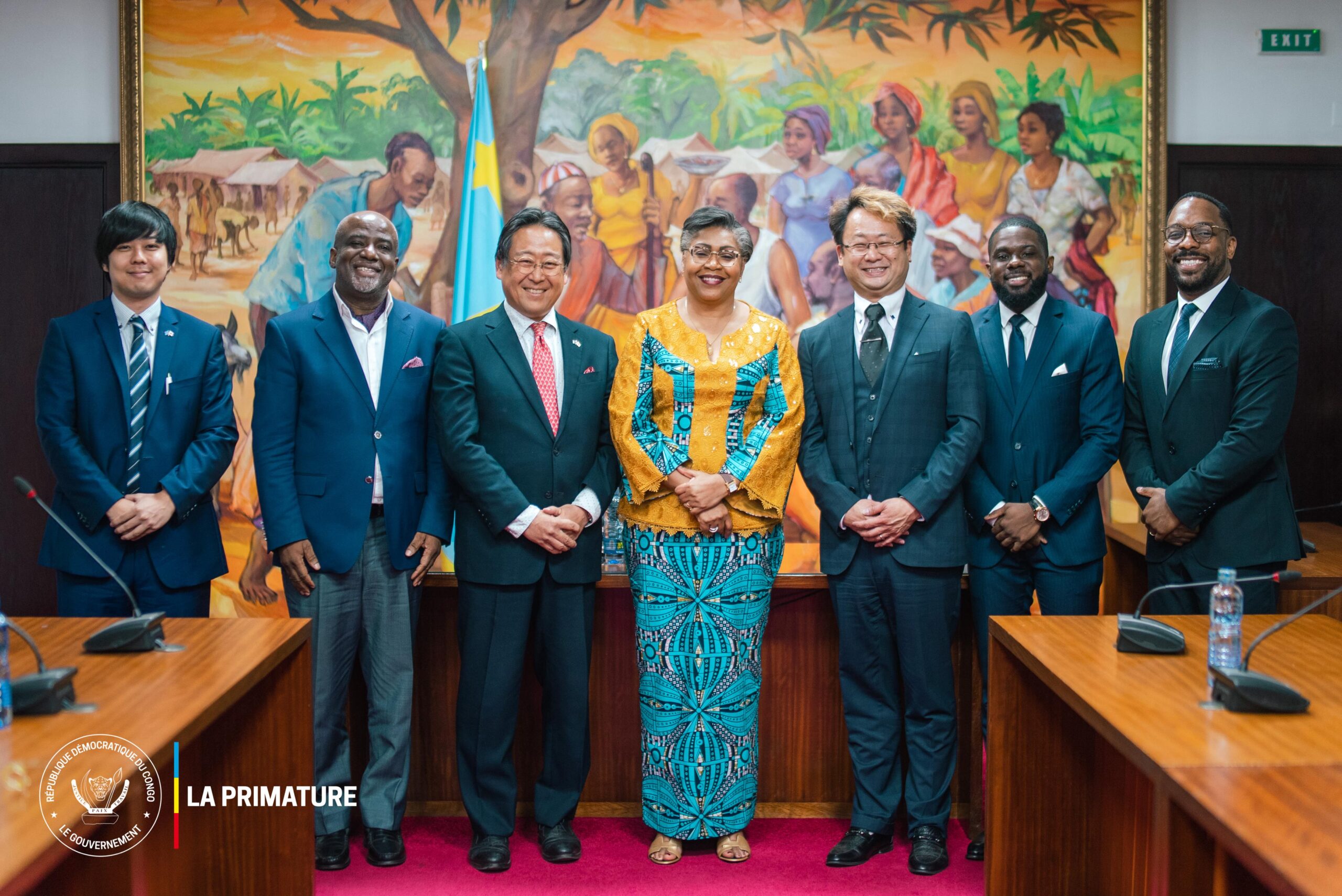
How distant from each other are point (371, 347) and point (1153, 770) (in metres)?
2.29

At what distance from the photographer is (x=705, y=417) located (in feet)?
9.44

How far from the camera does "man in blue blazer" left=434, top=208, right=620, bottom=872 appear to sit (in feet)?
9.62

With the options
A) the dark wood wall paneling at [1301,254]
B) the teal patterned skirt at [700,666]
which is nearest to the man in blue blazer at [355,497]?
the teal patterned skirt at [700,666]

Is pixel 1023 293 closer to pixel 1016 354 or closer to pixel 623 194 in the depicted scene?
pixel 1016 354

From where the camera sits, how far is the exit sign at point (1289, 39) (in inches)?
183

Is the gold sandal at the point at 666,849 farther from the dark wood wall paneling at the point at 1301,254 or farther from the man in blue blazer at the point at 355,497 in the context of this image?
the dark wood wall paneling at the point at 1301,254

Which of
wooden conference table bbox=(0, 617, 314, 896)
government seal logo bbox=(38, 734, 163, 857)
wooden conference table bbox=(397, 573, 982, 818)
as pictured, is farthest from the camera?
wooden conference table bbox=(397, 573, 982, 818)

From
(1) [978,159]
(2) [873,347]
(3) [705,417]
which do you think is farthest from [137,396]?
(1) [978,159]

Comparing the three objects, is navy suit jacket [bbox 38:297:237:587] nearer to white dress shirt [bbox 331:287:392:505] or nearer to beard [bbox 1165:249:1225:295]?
white dress shirt [bbox 331:287:392:505]

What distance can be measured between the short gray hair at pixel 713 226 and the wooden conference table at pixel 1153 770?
1.20 meters

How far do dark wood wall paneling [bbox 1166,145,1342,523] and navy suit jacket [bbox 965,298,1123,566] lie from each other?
6.44 feet

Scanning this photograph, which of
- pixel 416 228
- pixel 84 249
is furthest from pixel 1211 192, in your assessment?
pixel 84 249

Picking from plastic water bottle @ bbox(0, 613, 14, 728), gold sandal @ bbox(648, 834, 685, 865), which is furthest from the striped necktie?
gold sandal @ bbox(648, 834, 685, 865)

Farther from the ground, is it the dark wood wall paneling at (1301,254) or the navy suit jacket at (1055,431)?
the dark wood wall paneling at (1301,254)
